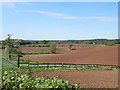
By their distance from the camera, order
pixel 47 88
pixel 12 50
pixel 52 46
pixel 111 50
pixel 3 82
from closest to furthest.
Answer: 1. pixel 47 88
2. pixel 3 82
3. pixel 12 50
4. pixel 111 50
5. pixel 52 46

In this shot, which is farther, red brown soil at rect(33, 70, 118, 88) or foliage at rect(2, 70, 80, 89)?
red brown soil at rect(33, 70, 118, 88)

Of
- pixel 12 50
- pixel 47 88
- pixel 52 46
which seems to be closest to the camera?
pixel 47 88

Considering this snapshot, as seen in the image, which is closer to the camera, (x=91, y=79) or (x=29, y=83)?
(x=29, y=83)

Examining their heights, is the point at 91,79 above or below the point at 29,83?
below

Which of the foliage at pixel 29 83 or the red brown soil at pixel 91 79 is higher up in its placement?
the foliage at pixel 29 83

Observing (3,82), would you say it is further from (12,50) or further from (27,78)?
(12,50)

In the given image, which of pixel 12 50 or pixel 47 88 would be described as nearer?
pixel 47 88

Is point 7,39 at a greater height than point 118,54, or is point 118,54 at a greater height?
point 7,39

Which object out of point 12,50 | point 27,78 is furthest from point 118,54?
point 27,78

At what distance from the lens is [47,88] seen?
5566 millimetres

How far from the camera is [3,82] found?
234 inches

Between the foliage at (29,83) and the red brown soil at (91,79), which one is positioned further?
the red brown soil at (91,79)

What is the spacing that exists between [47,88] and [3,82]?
1.21m

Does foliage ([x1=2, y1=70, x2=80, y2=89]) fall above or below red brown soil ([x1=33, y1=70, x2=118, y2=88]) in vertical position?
above
